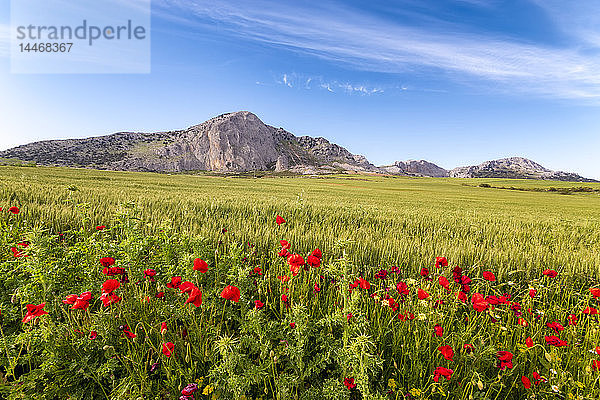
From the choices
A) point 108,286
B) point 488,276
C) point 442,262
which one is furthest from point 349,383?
point 108,286

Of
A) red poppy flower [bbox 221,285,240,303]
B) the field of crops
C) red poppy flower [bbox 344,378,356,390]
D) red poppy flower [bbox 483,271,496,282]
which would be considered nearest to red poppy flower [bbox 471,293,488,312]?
the field of crops

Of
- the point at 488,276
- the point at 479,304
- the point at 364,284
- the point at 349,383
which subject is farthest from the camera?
the point at 488,276

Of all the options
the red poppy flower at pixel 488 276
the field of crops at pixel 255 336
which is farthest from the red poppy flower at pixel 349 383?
the red poppy flower at pixel 488 276

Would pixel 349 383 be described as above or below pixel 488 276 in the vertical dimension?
below

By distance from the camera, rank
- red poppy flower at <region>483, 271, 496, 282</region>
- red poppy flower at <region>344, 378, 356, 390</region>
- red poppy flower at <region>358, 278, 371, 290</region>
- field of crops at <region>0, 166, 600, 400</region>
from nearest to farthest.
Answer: red poppy flower at <region>344, 378, 356, 390</region>, field of crops at <region>0, 166, 600, 400</region>, red poppy flower at <region>358, 278, 371, 290</region>, red poppy flower at <region>483, 271, 496, 282</region>

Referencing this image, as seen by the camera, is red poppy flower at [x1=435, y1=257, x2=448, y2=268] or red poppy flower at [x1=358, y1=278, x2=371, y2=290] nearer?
red poppy flower at [x1=358, y1=278, x2=371, y2=290]

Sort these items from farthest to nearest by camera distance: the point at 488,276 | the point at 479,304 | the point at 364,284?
the point at 488,276 → the point at 364,284 → the point at 479,304

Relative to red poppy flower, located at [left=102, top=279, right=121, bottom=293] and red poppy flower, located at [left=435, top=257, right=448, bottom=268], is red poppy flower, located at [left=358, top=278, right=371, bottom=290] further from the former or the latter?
red poppy flower, located at [left=102, top=279, right=121, bottom=293]

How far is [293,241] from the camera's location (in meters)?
4.58

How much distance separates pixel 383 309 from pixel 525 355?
3.88ft

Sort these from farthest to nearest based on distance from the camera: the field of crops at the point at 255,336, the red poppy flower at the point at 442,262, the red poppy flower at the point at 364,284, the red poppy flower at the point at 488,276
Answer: the red poppy flower at the point at 442,262
the red poppy flower at the point at 488,276
the red poppy flower at the point at 364,284
the field of crops at the point at 255,336

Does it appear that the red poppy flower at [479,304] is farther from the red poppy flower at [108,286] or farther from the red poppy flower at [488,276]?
the red poppy flower at [108,286]

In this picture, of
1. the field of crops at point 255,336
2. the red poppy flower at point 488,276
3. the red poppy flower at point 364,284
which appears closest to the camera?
the field of crops at point 255,336

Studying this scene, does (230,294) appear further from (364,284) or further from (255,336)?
(364,284)
